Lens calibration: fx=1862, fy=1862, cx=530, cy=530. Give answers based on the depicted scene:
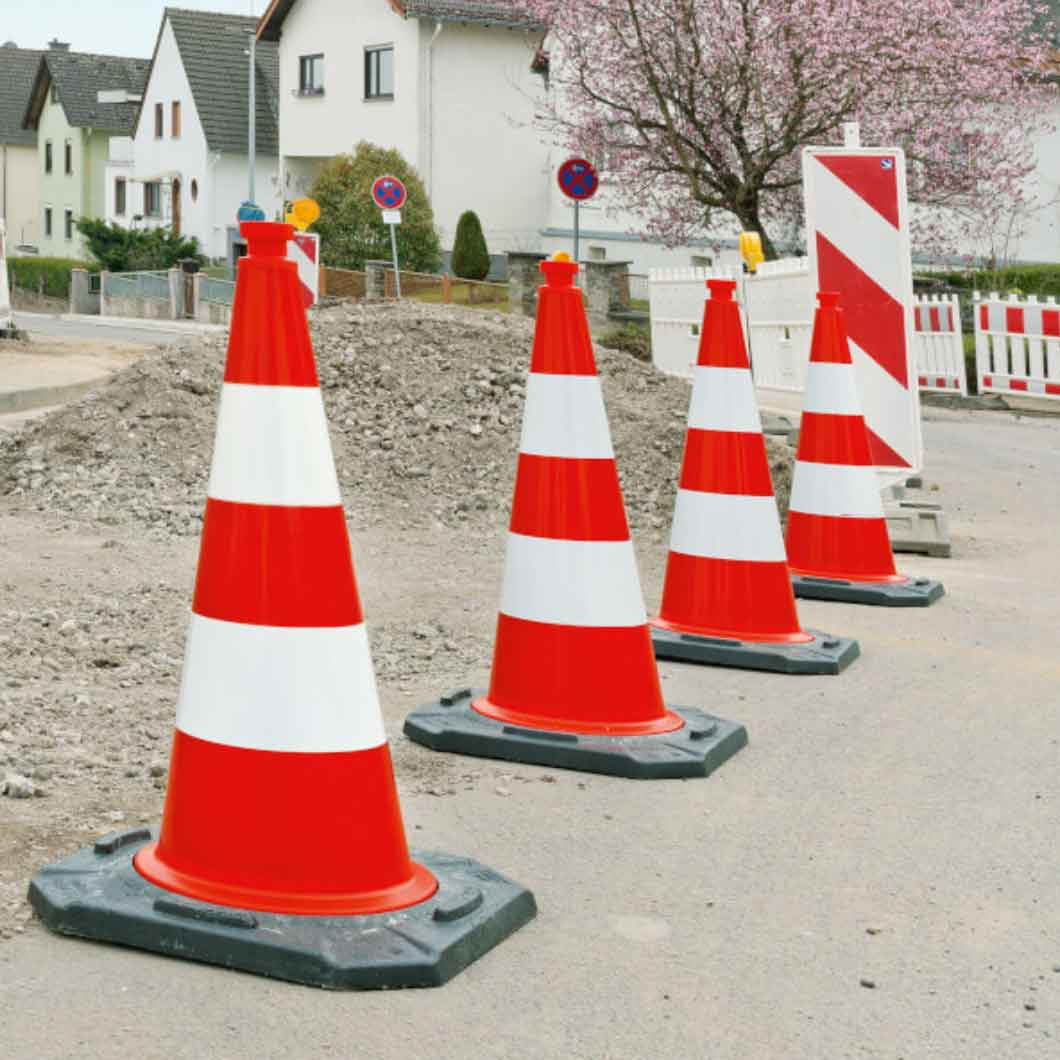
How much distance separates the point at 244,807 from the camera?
12.1 ft

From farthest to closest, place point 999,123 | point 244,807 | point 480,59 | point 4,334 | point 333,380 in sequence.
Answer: point 480,59
point 999,123
point 4,334
point 333,380
point 244,807

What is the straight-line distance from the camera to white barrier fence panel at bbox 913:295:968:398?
72.3ft

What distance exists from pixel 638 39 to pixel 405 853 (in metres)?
21.2

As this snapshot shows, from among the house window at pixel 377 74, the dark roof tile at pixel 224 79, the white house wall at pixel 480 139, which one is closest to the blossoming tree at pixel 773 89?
the white house wall at pixel 480 139

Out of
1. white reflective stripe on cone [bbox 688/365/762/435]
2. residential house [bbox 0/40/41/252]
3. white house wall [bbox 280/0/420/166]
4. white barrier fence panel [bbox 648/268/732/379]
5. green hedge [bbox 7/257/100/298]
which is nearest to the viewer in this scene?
white reflective stripe on cone [bbox 688/365/762/435]

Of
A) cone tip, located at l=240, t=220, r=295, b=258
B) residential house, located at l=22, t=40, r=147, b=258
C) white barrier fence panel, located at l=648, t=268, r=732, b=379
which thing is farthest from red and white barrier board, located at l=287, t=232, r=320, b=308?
residential house, located at l=22, t=40, r=147, b=258

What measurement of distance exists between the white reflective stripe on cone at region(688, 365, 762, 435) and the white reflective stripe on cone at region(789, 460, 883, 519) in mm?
1430

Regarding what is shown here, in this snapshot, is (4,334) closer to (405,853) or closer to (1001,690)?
(1001,690)

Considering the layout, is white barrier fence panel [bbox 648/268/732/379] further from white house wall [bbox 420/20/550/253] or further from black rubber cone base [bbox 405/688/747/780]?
white house wall [bbox 420/20/550/253]

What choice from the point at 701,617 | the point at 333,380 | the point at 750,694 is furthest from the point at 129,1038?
the point at 333,380

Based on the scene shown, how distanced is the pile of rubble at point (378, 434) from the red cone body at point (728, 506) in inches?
135

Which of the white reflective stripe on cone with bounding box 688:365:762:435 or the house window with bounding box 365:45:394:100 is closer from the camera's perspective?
the white reflective stripe on cone with bounding box 688:365:762:435

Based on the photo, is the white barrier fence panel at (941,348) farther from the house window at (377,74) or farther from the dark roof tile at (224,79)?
the dark roof tile at (224,79)

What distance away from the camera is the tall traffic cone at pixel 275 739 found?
363cm
